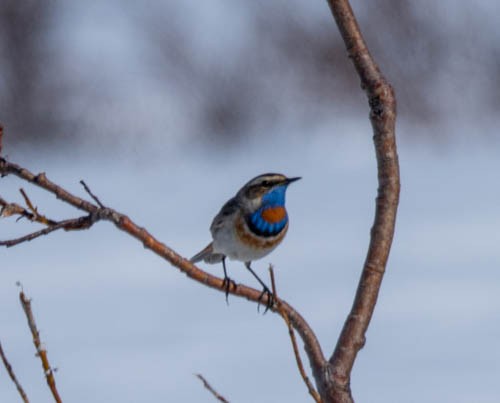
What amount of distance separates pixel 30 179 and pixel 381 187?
317mm

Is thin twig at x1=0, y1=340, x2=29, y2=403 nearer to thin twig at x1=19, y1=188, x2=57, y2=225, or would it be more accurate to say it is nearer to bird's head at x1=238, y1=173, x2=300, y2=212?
thin twig at x1=19, y1=188, x2=57, y2=225

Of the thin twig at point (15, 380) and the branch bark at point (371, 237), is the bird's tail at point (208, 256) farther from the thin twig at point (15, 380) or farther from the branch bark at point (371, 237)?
the thin twig at point (15, 380)

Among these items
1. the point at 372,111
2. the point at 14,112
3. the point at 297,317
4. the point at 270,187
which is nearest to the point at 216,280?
the point at 297,317

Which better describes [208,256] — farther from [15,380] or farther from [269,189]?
[15,380]

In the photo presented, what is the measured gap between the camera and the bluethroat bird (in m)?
2.00

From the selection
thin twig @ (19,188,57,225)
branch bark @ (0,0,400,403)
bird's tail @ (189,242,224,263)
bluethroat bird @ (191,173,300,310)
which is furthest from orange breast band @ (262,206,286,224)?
thin twig @ (19,188,57,225)

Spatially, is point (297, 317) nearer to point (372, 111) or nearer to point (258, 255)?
point (372, 111)

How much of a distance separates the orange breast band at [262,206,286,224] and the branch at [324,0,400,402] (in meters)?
0.91

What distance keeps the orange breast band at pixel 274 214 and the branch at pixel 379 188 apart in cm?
91

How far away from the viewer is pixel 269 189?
199 centimetres

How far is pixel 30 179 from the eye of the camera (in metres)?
1.01

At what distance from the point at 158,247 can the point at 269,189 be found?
0.91m

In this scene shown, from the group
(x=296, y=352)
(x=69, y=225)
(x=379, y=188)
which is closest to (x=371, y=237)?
(x=379, y=188)

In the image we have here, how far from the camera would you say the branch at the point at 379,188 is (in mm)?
1104
